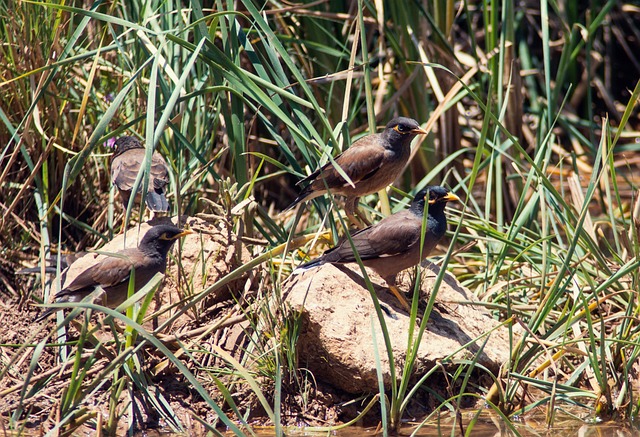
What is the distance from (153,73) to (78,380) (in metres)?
1.38

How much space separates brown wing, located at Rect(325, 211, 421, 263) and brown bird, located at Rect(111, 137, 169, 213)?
4.43 ft

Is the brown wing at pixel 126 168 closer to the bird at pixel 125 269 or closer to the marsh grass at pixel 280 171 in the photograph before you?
the marsh grass at pixel 280 171

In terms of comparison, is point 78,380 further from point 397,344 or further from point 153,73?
point 397,344

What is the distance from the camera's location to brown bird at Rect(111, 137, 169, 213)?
5.72 m

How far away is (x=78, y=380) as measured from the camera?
3.59 meters

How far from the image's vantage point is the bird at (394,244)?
4.95 m

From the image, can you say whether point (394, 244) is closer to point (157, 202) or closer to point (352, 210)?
point (352, 210)

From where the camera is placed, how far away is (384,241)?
498cm

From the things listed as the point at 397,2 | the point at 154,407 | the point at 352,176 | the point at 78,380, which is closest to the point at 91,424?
the point at 154,407

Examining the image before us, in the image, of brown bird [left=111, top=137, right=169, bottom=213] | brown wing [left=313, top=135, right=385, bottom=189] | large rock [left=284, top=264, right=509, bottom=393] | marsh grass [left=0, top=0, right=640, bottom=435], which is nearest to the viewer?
marsh grass [left=0, top=0, right=640, bottom=435]

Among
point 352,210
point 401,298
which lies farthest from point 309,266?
point 352,210

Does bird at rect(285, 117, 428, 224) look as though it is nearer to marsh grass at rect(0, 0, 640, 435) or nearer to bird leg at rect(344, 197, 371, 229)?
bird leg at rect(344, 197, 371, 229)

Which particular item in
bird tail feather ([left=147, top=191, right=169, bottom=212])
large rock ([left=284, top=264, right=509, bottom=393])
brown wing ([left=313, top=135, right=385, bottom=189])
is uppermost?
brown wing ([left=313, top=135, right=385, bottom=189])

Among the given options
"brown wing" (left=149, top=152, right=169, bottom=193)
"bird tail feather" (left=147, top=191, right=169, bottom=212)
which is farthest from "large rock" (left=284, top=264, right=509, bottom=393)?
"brown wing" (left=149, top=152, right=169, bottom=193)
